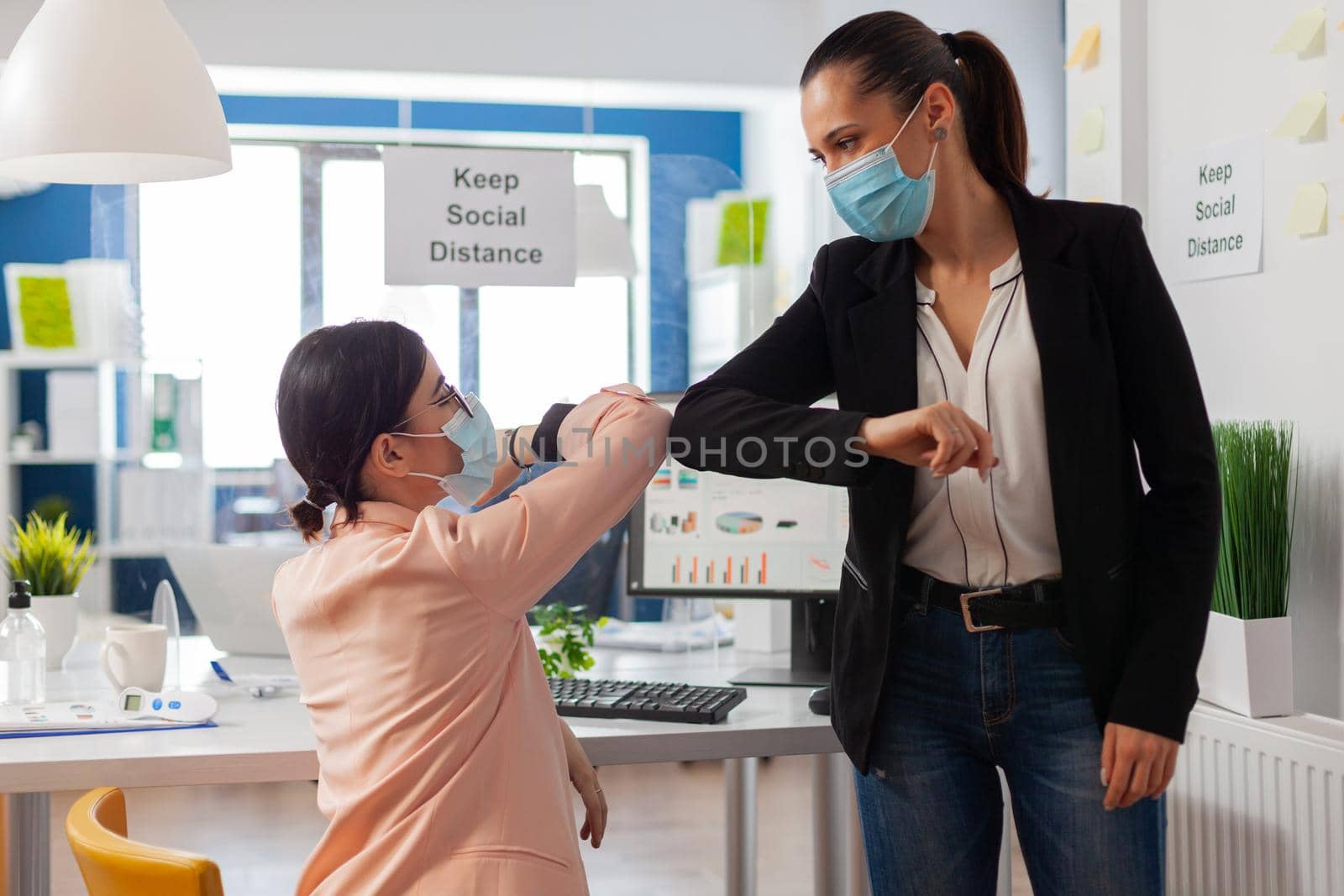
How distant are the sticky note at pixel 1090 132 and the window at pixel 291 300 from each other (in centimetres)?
195

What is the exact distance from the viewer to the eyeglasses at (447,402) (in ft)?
4.37

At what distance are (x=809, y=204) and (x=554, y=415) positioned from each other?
3.83m

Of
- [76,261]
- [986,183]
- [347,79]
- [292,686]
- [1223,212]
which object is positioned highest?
[347,79]

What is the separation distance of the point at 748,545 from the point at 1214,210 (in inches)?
44.7

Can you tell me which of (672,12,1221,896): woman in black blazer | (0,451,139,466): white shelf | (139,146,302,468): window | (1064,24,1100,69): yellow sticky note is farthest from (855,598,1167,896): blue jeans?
(0,451,139,466): white shelf

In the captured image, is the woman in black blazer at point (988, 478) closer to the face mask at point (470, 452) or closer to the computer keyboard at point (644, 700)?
the face mask at point (470, 452)

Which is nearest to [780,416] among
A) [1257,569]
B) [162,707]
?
[162,707]

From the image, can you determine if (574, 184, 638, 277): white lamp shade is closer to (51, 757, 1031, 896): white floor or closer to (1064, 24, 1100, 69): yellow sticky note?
(1064, 24, 1100, 69): yellow sticky note

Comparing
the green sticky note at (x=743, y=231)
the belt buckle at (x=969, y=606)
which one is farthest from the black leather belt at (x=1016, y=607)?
the green sticky note at (x=743, y=231)

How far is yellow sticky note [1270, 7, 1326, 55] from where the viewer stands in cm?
212

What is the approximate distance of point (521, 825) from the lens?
1.22 metres

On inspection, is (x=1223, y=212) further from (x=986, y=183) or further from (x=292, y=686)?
(x=292, y=686)

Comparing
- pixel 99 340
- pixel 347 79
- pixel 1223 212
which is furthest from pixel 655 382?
pixel 1223 212

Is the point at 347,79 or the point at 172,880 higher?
the point at 347,79
